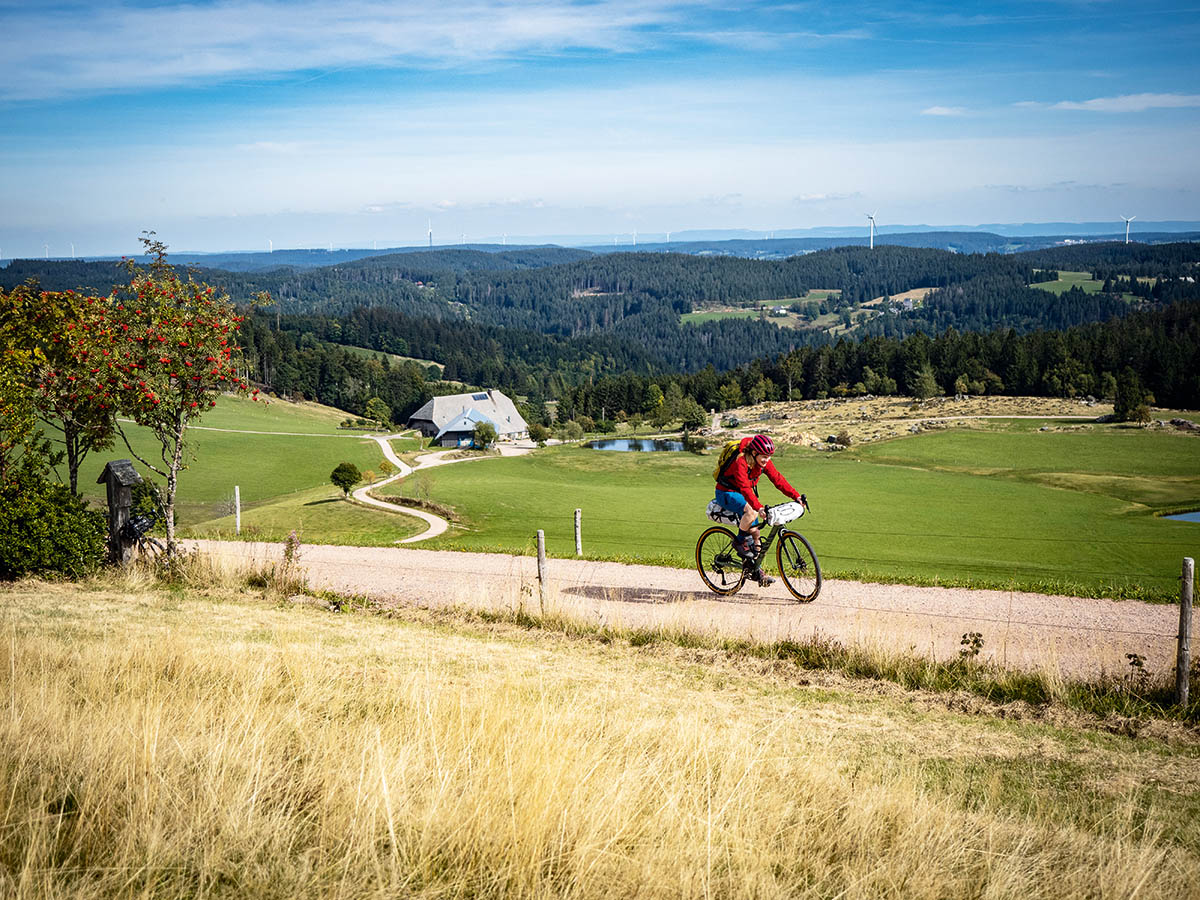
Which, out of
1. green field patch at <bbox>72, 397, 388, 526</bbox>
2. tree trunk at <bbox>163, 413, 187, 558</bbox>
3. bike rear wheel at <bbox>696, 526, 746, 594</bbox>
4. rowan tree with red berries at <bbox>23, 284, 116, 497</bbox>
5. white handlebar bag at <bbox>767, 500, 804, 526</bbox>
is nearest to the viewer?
white handlebar bag at <bbox>767, 500, 804, 526</bbox>

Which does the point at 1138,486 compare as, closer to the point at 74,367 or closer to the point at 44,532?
the point at 74,367

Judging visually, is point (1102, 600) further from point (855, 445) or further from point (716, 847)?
point (855, 445)

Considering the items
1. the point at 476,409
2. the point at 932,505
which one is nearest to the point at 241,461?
the point at 932,505

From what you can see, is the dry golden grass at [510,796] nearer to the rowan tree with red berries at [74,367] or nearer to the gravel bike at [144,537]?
the gravel bike at [144,537]

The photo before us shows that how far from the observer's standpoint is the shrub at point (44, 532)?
12.8 metres

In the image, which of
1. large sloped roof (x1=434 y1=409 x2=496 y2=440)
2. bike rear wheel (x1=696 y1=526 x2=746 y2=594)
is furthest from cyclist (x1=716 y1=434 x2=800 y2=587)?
large sloped roof (x1=434 y1=409 x2=496 y2=440)

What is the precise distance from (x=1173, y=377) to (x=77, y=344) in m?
114

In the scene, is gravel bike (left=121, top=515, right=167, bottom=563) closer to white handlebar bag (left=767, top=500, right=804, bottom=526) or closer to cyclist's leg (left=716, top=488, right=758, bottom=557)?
cyclist's leg (left=716, top=488, right=758, bottom=557)

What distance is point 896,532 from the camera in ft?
99.0

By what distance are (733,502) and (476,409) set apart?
111208mm

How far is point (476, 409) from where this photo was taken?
4796 inches

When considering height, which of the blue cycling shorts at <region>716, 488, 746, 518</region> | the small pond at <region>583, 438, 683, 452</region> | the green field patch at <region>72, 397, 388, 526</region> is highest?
the blue cycling shorts at <region>716, 488, 746, 518</region>

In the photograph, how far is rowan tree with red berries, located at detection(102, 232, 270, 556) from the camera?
14.2 m

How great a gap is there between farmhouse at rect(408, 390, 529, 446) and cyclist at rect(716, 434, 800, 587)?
102768 millimetres
